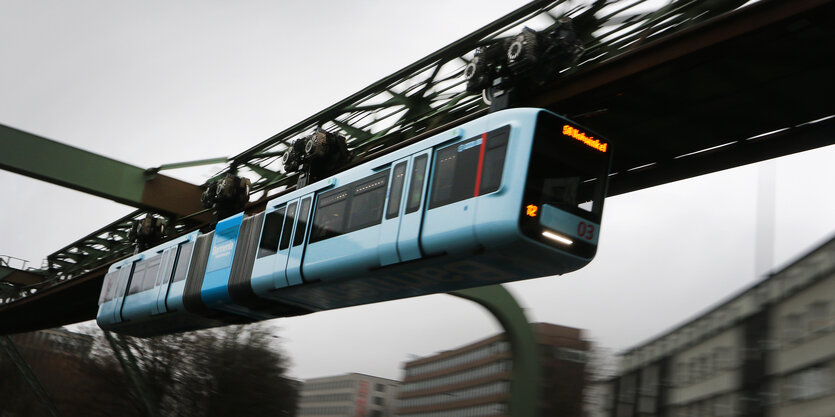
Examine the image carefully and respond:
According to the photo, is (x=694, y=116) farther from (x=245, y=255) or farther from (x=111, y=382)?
(x=111, y=382)

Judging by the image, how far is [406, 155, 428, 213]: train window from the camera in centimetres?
1103

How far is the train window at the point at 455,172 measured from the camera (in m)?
10.3

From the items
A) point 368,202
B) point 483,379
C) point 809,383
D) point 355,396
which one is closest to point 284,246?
point 368,202

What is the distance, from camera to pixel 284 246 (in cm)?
1399

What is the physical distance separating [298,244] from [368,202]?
2.07 meters

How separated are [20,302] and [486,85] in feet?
105

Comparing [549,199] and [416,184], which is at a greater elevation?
[416,184]

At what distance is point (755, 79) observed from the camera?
10609 mm

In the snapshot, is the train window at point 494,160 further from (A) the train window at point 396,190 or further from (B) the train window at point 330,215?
(B) the train window at point 330,215

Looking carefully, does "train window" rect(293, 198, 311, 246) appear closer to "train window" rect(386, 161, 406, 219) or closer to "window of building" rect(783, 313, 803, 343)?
"train window" rect(386, 161, 406, 219)

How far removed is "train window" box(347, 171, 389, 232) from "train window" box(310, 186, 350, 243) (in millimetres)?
266

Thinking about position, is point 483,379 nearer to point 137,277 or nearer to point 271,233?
point 137,277

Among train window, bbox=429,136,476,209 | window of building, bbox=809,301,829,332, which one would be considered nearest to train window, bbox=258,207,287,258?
train window, bbox=429,136,476,209

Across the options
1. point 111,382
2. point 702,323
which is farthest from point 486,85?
point 702,323
